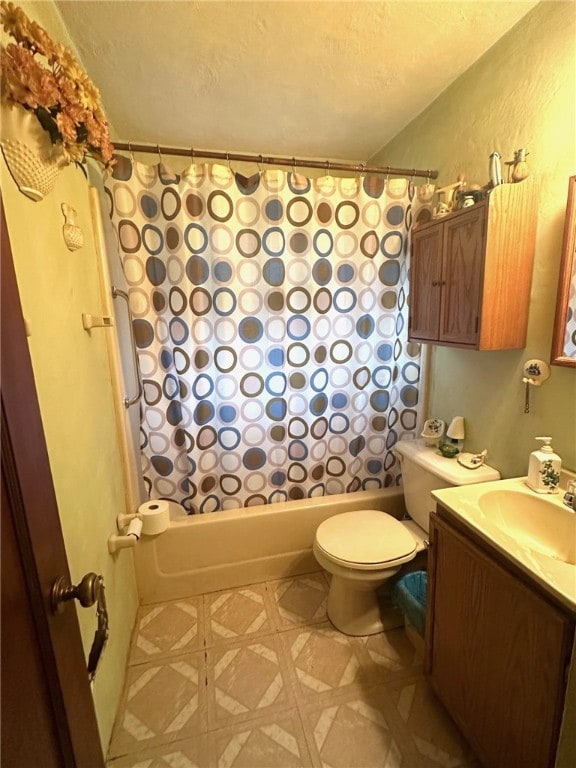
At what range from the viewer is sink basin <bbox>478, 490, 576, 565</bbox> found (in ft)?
3.55

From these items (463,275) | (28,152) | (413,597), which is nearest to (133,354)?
(28,152)

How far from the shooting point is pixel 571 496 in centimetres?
108

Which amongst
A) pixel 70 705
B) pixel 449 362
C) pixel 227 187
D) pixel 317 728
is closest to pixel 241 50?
pixel 227 187

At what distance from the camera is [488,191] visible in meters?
1.25

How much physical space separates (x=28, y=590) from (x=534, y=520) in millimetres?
1408

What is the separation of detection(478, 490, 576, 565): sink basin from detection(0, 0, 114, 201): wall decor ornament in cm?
147

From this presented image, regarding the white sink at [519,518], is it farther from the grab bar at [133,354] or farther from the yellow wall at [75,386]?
the grab bar at [133,354]

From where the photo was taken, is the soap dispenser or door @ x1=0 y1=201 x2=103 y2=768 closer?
door @ x1=0 y1=201 x2=103 y2=768

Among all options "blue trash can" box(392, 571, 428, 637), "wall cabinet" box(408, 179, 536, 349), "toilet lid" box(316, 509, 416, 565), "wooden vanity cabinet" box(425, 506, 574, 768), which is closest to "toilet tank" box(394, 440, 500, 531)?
"toilet lid" box(316, 509, 416, 565)

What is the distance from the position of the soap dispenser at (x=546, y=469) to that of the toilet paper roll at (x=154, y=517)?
5.12ft

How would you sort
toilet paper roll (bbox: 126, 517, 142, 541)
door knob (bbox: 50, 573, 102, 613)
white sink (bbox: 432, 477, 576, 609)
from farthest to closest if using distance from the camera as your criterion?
toilet paper roll (bbox: 126, 517, 142, 541) < white sink (bbox: 432, 477, 576, 609) < door knob (bbox: 50, 573, 102, 613)

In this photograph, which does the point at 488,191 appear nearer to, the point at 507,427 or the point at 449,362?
the point at 449,362

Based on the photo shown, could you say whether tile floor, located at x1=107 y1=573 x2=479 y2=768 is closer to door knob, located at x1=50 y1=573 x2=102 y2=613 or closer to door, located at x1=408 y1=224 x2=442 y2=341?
door knob, located at x1=50 y1=573 x2=102 y2=613

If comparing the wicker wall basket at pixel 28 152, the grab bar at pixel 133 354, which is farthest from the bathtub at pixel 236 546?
the wicker wall basket at pixel 28 152
